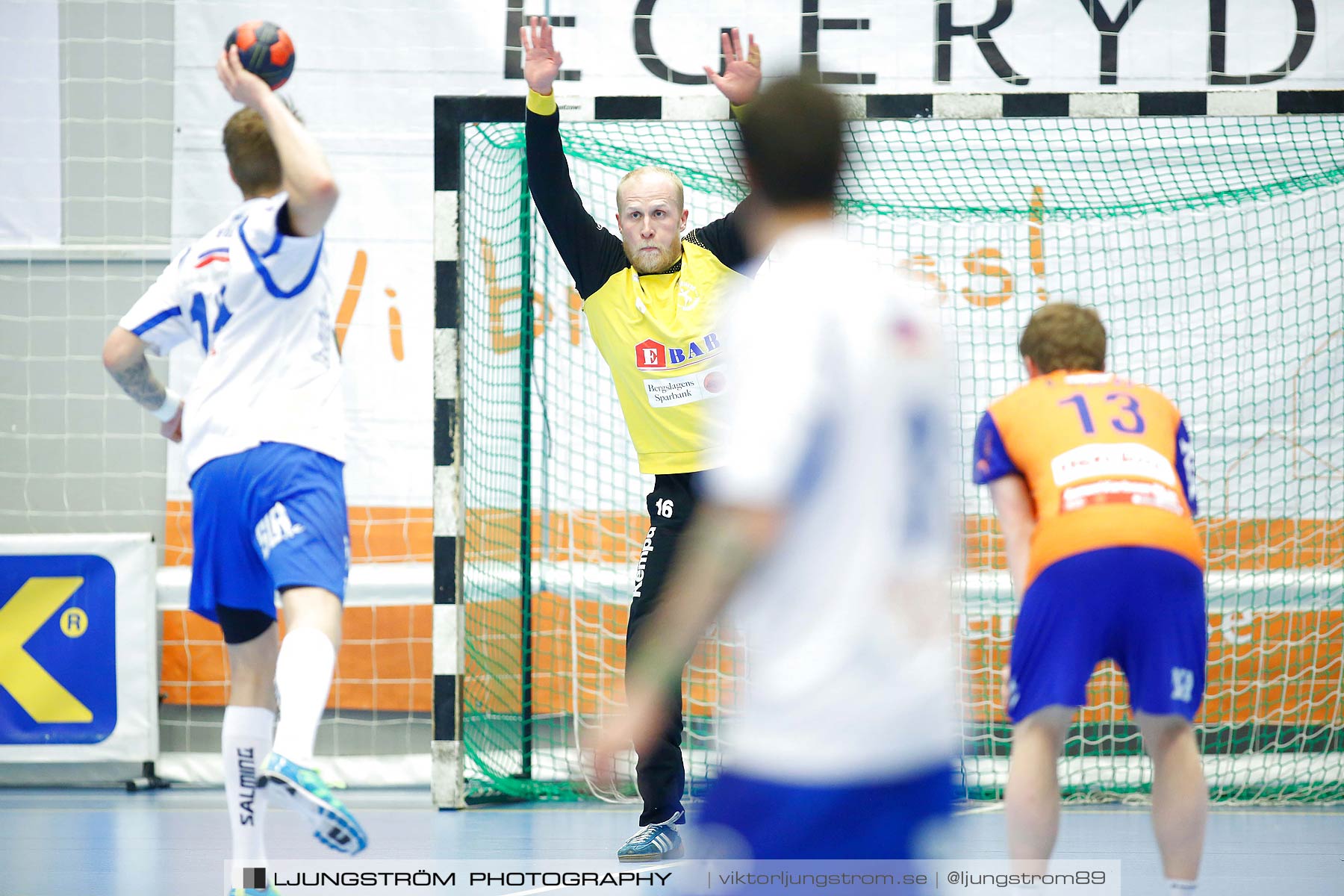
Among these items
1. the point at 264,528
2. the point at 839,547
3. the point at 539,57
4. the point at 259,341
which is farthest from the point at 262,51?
the point at 839,547

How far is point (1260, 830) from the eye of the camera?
17.3ft

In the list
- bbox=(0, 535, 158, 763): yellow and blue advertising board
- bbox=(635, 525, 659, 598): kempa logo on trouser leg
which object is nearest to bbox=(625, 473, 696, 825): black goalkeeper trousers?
bbox=(635, 525, 659, 598): kempa logo on trouser leg

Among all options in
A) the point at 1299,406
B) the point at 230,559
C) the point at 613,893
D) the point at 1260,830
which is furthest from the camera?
the point at 1299,406

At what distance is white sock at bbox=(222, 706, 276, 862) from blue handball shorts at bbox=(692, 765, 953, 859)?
1794mm

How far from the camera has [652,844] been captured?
4.24m

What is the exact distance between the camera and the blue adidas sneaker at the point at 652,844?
13.9ft

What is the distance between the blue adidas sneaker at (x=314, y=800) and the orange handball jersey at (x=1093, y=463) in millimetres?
1512

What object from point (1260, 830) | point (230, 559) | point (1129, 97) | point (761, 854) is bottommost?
point (1260, 830)

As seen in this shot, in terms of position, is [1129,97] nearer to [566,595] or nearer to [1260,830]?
[1260,830]

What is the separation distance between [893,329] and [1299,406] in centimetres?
535

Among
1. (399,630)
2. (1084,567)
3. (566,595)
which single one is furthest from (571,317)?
(1084,567)

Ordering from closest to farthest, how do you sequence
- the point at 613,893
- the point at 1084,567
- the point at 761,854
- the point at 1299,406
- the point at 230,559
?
the point at 761,854 < the point at 1084,567 < the point at 230,559 < the point at 613,893 < the point at 1299,406

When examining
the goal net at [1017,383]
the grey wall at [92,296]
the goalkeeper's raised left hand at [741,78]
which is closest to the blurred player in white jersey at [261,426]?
the goalkeeper's raised left hand at [741,78]

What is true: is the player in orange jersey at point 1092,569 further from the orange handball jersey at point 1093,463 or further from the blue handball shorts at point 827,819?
the blue handball shorts at point 827,819
